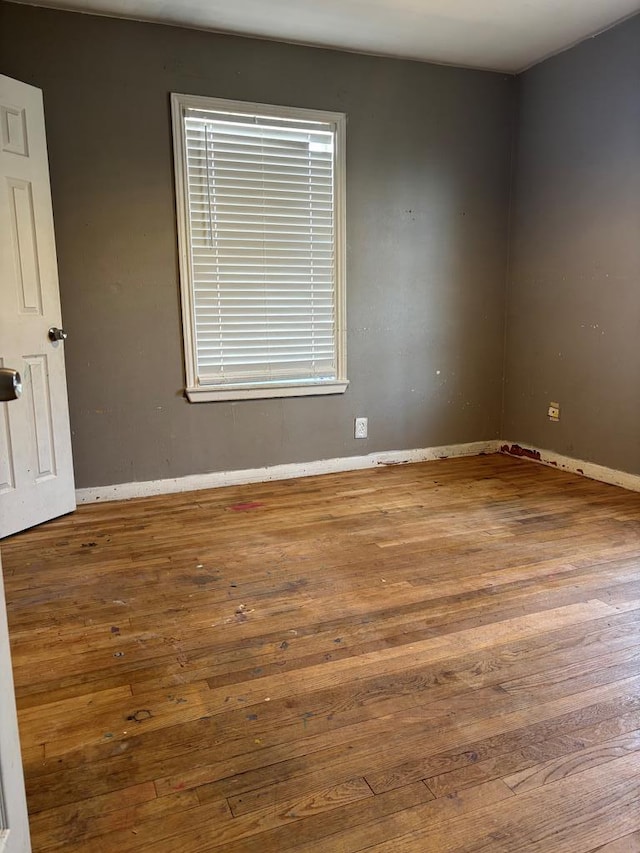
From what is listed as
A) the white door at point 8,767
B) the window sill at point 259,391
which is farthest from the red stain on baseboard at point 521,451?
the white door at point 8,767

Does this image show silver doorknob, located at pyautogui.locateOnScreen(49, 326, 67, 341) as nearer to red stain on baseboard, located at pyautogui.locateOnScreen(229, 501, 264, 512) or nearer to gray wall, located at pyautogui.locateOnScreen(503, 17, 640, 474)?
red stain on baseboard, located at pyautogui.locateOnScreen(229, 501, 264, 512)

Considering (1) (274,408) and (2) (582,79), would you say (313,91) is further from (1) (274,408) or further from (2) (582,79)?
(1) (274,408)

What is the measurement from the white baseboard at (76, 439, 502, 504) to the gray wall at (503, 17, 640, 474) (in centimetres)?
55

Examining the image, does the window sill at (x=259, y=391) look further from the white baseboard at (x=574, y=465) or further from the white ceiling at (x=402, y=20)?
the white ceiling at (x=402, y=20)

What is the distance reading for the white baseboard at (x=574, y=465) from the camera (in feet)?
12.0

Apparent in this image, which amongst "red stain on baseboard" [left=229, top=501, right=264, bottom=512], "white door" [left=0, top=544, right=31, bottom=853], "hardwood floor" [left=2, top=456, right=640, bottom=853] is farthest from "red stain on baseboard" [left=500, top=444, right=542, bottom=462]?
"white door" [left=0, top=544, right=31, bottom=853]

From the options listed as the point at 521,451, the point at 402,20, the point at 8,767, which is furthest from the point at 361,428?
the point at 8,767

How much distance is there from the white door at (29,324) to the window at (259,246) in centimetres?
74

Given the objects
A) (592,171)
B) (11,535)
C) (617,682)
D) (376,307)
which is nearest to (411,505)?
(376,307)

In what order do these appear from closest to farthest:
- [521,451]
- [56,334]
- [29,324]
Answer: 1. [29,324]
2. [56,334]
3. [521,451]

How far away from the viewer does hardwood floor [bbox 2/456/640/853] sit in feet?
4.27

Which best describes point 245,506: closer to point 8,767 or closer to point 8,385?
point 8,767

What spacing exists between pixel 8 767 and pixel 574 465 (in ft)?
12.3

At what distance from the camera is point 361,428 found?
13.6 ft
